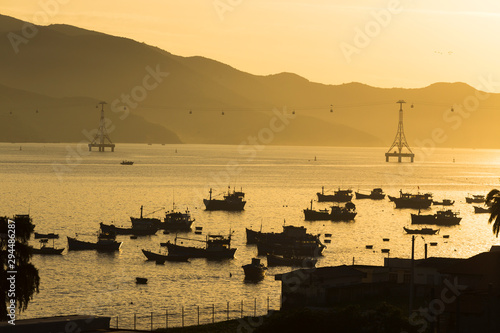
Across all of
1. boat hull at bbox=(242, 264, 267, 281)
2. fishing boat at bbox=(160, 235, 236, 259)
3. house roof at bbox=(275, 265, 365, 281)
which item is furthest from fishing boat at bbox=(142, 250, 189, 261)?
house roof at bbox=(275, 265, 365, 281)

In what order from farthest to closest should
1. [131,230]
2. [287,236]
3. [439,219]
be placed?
[439,219] < [131,230] < [287,236]

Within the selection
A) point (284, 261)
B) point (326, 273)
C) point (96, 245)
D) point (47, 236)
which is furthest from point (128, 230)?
point (326, 273)

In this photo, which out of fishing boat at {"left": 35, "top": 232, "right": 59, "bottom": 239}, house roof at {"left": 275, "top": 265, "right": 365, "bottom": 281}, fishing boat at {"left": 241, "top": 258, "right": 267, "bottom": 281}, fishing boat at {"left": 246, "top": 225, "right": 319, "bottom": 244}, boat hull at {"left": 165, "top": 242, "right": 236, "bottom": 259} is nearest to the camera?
house roof at {"left": 275, "top": 265, "right": 365, "bottom": 281}

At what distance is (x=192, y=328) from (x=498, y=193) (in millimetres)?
26957

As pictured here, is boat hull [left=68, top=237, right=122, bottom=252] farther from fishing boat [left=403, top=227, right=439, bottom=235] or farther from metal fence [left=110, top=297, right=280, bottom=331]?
fishing boat [left=403, top=227, right=439, bottom=235]

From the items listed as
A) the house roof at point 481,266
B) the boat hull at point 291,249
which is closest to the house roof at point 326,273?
the house roof at point 481,266

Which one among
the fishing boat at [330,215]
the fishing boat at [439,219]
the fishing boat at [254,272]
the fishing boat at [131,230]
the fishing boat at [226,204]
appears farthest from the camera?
the fishing boat at [226,204]

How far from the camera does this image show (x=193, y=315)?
242 ft

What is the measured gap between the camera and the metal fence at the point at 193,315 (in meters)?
68.8

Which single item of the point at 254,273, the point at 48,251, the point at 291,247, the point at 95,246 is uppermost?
the point at 291,247

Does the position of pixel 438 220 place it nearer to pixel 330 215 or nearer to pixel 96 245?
pixel 330 215

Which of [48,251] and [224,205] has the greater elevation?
[224,205]

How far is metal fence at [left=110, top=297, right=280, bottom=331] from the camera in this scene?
68750mm

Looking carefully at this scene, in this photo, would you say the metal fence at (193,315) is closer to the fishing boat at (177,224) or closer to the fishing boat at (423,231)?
the fishing boat at (177,224)
